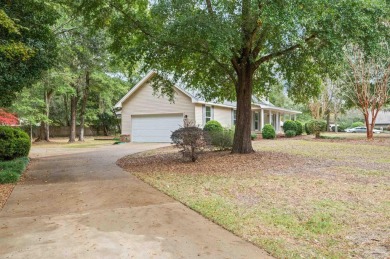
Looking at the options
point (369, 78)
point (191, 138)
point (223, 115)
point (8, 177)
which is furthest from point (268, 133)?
point (8, 177)

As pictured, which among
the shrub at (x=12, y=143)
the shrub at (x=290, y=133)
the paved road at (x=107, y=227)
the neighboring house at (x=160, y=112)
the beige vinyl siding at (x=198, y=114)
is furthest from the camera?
the shrub at (x=290, y=133)

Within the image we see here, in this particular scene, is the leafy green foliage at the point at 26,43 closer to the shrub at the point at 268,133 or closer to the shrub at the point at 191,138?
the shrub at the point at 191,138

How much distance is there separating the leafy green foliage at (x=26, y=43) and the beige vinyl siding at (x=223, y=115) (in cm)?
1601

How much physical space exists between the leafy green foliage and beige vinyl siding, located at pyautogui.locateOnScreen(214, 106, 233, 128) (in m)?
16.0

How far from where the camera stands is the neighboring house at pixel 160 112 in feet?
73.4

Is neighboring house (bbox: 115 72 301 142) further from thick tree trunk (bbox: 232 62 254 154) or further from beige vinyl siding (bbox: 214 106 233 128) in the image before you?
thick tree trunk (bbox: 232 62 254 154)

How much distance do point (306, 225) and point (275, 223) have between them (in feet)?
1.46

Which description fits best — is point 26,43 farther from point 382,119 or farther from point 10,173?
point 382,119

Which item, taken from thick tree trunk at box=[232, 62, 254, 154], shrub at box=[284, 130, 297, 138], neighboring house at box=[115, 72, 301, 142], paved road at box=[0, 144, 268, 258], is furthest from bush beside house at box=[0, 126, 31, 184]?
shrub at box=[284, 130, 297, 138]

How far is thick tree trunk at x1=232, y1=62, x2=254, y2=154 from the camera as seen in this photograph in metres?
12.2

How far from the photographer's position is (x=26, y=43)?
841 cm

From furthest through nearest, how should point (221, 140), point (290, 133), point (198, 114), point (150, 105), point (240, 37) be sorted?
point (290, 133)
point (150, 105)
point (198, 114)
point (221, 140)
point (240, 37)

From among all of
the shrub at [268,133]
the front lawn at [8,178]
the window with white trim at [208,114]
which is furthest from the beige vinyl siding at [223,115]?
the front lawn at [8,178]

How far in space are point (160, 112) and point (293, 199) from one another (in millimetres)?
18014
